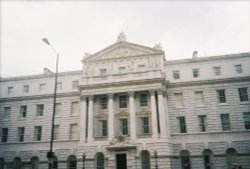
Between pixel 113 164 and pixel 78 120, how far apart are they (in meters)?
9.57

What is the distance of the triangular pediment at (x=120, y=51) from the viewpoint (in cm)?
3981

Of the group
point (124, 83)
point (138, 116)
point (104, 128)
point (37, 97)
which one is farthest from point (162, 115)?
point (37, 97)

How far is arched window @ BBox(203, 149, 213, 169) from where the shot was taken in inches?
1357

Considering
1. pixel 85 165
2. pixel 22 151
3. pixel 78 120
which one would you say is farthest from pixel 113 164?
pixel 22 151

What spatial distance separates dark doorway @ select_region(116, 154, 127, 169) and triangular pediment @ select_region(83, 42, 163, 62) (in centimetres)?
1510

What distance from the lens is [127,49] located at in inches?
1593

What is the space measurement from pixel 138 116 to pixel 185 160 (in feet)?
28.7

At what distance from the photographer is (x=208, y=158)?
114 feet

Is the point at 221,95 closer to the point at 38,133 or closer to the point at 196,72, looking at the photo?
the point at 196,72

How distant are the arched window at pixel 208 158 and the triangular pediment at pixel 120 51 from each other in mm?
16310

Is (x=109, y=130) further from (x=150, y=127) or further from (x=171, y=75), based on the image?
(x=171, y=75)

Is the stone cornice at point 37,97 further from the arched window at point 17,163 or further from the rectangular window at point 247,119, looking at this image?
the rectangular window at point 247,119

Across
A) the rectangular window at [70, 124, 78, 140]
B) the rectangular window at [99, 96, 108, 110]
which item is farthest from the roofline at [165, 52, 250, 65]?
the rectangular window at [70, 124, 78, 140]

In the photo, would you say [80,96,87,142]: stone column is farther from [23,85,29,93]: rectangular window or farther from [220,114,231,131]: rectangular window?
[220,114,231,131]: rectangular window
